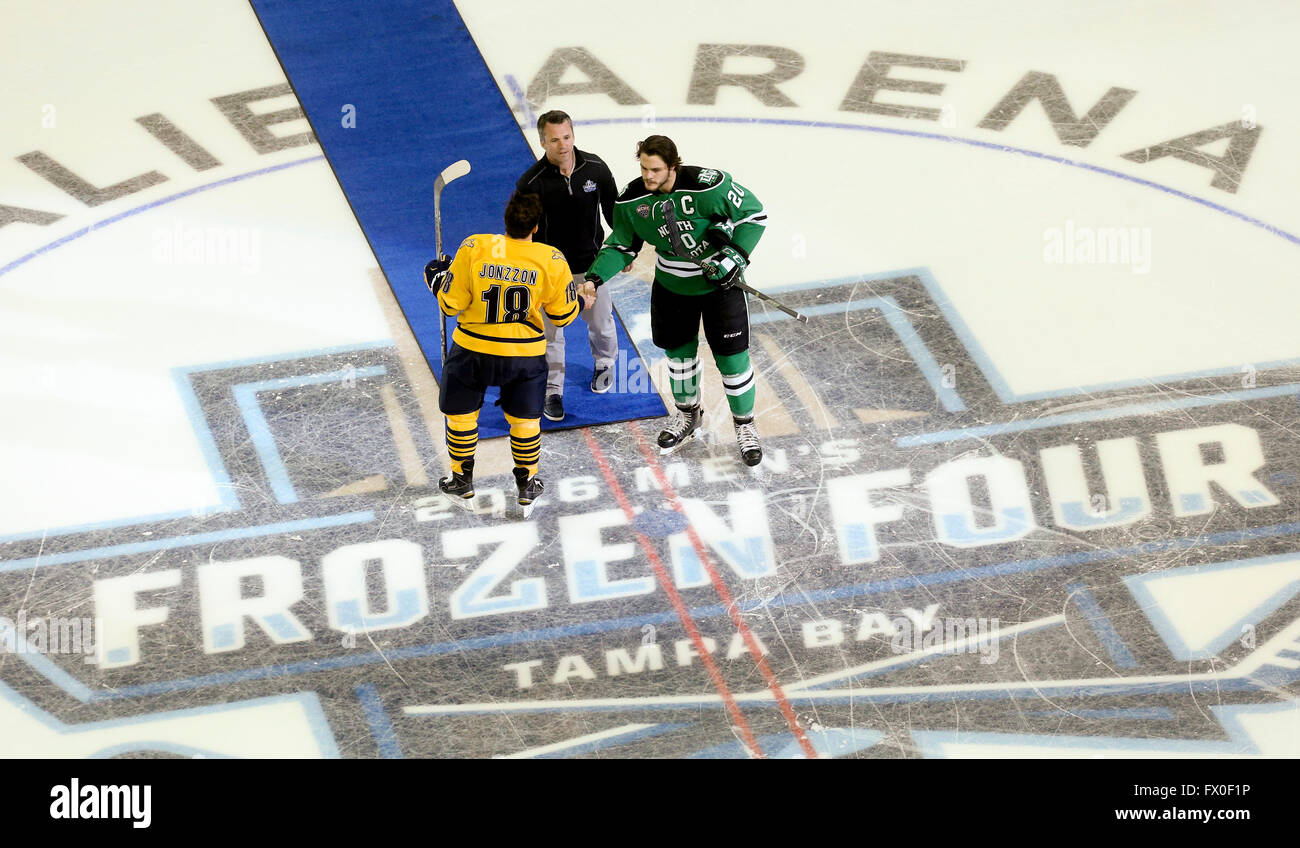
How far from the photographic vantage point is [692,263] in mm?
6348

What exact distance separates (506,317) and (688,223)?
865 millimetres

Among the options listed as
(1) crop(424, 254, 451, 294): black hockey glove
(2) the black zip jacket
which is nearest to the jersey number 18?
(1) crop(424, 254, 451, 294): black hockey glove

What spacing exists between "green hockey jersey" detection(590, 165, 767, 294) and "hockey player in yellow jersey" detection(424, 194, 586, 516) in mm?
412

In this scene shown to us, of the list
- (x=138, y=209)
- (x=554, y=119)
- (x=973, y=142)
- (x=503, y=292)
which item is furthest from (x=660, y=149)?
(x=138, y=209)

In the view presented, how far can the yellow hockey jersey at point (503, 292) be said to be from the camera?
5.95 m

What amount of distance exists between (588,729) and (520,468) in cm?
135

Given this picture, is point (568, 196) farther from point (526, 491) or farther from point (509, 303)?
point (526, 491)

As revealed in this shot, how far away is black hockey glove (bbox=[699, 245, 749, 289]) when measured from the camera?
629 centimetres

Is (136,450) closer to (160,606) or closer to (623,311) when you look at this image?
(160,606)

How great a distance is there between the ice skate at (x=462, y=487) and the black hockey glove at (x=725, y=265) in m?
1.27

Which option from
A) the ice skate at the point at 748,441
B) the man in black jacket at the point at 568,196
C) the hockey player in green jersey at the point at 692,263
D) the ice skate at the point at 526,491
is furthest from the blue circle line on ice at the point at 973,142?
the ice skate at the point at 526,491

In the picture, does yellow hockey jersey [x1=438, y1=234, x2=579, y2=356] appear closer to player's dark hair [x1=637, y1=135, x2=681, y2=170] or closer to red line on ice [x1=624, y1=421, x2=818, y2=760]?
player's dark hair [x1=637, y1=135, x2=681, y2=170]

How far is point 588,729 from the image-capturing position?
544 cm
